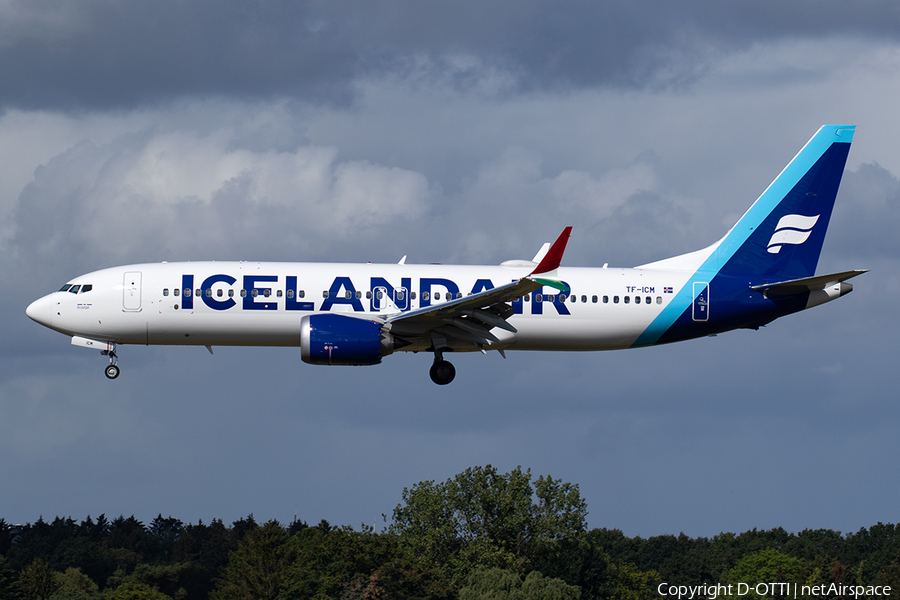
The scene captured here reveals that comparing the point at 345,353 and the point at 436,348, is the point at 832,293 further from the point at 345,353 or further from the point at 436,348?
the point at 345,353

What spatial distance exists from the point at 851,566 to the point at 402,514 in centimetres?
10781

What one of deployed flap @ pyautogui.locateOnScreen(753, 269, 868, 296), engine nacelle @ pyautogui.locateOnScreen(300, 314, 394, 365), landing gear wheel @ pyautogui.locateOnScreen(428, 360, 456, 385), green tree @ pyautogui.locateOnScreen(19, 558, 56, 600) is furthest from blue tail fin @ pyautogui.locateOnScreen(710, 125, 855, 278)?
green tree @ pyautogui.locateOnScreen(19, 558, 56, 600)

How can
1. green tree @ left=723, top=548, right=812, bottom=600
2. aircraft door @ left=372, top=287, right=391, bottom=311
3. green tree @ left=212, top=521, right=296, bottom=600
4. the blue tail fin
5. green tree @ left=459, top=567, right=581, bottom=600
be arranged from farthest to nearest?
green tree @ left=723, top=548, right=812, bottom=600 → green tree @ left=212, top=521, right=296, bottom=600 → green tree @ left=459, top=567, right=581, bottom=600 → the blue tail fin → aircraft door @ left=372, top=287, right=391, bottom=311

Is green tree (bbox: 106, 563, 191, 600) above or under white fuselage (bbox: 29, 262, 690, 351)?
under

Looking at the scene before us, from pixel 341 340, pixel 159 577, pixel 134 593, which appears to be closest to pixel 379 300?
pixel 341 340

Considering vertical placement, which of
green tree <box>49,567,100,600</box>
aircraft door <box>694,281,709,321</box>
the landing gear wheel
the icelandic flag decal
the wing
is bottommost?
green tree <box>49,567,100,600</box>

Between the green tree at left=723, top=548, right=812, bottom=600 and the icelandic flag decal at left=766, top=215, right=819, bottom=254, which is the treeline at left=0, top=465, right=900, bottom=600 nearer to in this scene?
the green tree at left=723, top=548, right=812, bottom=600

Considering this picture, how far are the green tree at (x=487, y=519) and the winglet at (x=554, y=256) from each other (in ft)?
235

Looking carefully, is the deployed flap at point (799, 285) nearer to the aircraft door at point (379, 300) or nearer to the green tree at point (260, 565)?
the aircraft door at point (379, 300)

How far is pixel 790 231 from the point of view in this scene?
51062mm

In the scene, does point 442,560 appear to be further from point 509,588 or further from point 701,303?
point 701,303

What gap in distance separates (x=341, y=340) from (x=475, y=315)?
5341 millimetres

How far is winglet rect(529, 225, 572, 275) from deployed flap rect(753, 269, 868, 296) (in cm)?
1201

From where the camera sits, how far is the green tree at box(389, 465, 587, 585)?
360ft
